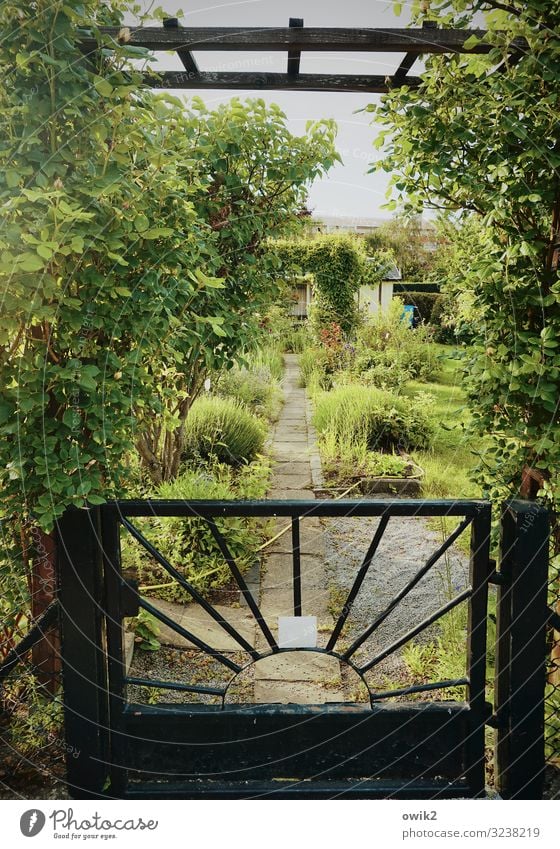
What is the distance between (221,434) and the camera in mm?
4746

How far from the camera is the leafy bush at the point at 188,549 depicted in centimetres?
321

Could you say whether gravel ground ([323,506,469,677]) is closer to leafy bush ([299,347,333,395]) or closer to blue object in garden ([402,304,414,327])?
leafy bush ([299,347,333,395])

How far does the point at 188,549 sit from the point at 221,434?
4.79ft

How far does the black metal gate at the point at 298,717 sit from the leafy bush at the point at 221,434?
112 inches

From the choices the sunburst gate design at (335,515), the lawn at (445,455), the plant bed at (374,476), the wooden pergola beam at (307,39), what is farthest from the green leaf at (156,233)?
the plant bed at (374,476)

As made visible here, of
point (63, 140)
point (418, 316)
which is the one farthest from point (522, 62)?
point (418, 316)

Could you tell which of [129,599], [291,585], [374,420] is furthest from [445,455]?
[129,599]

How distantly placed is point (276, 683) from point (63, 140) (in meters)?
2.07

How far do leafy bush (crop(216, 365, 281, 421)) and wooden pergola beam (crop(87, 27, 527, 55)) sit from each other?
3.69 meters

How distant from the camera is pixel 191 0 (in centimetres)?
203

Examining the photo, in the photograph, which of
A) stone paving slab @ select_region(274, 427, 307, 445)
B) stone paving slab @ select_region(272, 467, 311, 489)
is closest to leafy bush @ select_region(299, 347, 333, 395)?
stone paving slab @ select_region(274, 427, 307, 445)

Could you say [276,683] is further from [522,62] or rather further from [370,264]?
[370,264]

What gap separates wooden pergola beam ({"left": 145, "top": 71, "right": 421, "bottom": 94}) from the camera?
7.48 feet

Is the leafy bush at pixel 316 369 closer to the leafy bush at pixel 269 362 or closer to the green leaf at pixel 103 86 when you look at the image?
the leafy bush at pixel 269 362
